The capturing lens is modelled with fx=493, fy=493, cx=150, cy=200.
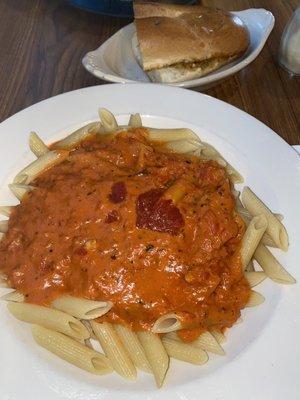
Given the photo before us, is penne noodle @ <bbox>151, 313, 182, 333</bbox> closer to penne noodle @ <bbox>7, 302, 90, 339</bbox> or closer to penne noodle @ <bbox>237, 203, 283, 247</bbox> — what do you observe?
penne noodle @ <bbox>7, 302, 90, 339</bbox>

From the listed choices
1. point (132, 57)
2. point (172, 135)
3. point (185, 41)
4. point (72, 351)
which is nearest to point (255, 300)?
point (72, 351)

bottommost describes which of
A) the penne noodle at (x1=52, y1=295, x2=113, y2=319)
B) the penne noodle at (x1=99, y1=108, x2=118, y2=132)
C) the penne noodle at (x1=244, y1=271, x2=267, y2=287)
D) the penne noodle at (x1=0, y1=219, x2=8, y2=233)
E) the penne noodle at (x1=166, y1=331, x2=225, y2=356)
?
the penne noodle at (x1=244, y1=271, x2=267, y2=287)

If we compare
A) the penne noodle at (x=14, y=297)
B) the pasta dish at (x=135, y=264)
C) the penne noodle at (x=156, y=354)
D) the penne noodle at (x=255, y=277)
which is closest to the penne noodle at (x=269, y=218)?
the pasta dish at (x=135, y=264)

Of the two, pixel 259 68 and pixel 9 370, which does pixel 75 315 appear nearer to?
pixel 9 370

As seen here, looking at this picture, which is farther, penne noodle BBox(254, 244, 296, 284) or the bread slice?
the bread slice

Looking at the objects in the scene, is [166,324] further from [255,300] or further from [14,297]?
[14,297]

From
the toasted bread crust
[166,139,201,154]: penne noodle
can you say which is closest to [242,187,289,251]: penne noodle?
[166,139,201,154]: penne noodle

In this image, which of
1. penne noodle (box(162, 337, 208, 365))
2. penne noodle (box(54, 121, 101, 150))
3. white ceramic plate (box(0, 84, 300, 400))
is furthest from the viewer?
penne noodle (box(54, 121, 101, 150))
